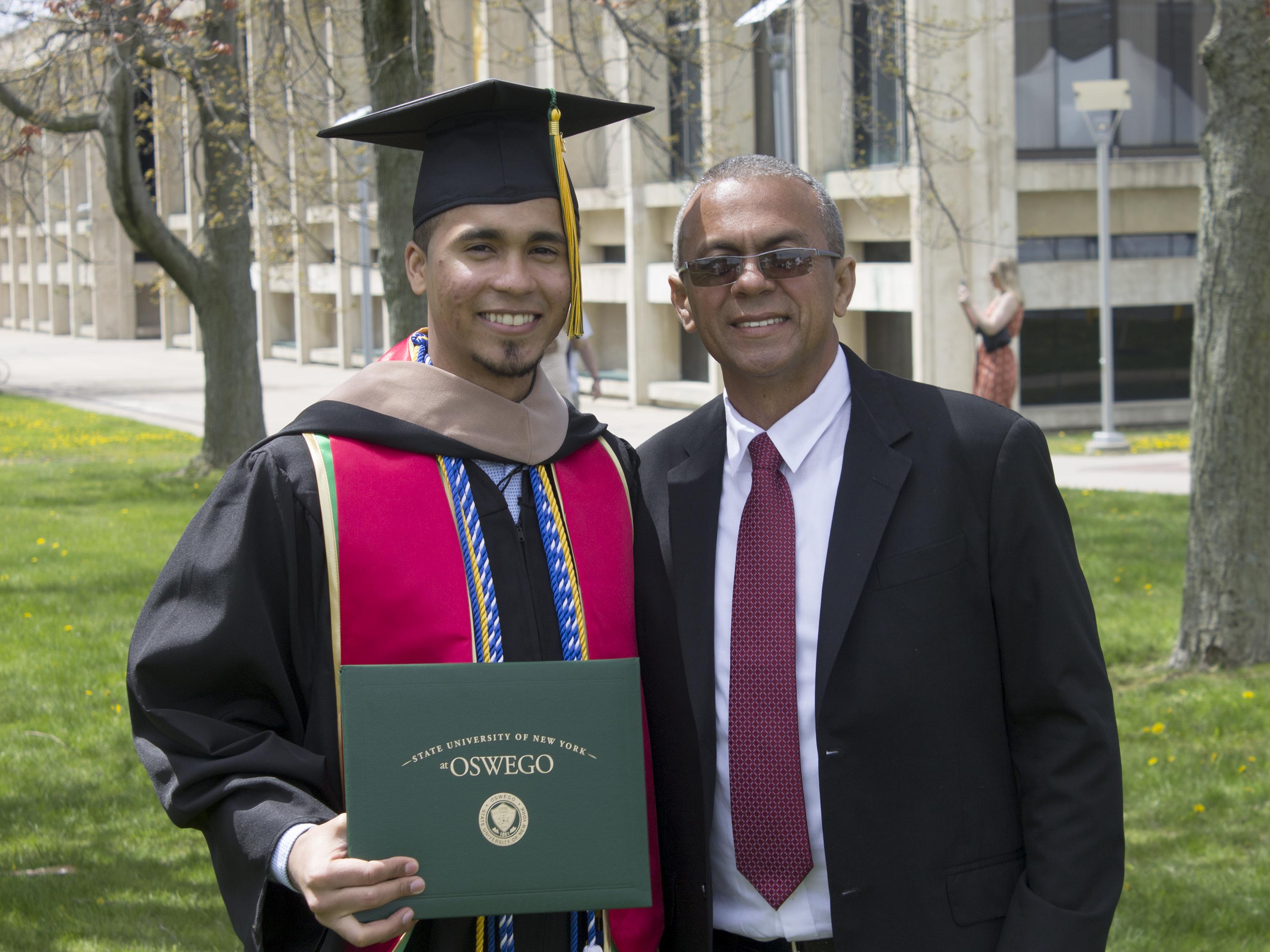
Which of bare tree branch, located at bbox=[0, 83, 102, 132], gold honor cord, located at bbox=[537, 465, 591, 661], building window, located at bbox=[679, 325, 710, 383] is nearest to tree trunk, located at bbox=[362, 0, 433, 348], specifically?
bare tree branch, located at bbox=[0, 83, 102, 132]

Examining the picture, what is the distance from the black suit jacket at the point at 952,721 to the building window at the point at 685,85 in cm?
478

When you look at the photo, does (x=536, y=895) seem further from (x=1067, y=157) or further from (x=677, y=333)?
(x=677, y=333)

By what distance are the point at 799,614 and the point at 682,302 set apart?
727 mm

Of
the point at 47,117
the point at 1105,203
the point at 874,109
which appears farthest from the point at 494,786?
the point at 874,109

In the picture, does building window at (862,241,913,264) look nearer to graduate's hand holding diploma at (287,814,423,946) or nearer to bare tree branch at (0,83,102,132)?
bare tree branch at (0,83,102,132)

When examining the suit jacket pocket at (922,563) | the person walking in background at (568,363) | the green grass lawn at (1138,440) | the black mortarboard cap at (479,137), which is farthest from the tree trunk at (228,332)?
the suit jacket pocket at (922,563)

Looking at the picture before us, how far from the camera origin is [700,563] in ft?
8.38

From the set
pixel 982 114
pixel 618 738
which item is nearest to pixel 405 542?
pixel 618 738

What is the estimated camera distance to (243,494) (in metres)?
2.30

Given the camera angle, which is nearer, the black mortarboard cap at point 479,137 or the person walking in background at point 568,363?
the black mortarboard cap at point 479,137

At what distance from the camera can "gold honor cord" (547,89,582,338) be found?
2.66 meters

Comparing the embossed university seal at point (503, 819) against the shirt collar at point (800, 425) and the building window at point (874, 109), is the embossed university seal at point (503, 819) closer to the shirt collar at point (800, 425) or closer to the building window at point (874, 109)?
the shirt collar at point (800, 425)

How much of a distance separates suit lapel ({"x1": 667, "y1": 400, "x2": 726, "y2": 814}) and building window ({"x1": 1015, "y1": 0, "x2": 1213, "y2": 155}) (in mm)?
16714

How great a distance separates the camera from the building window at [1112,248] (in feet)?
59.3
